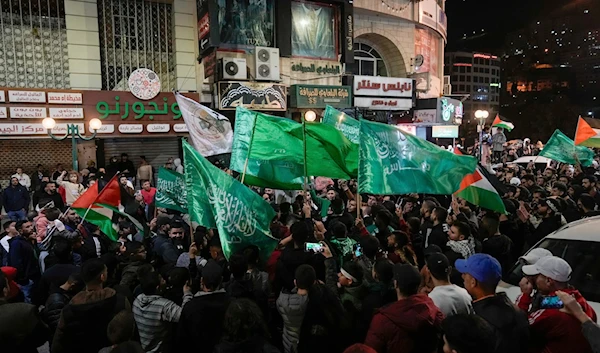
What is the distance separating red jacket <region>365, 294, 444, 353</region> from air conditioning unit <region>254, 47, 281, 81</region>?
15.0 m

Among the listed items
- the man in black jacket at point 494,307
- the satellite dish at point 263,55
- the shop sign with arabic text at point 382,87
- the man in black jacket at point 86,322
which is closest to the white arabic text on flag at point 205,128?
the man in black jacket at point 86,322

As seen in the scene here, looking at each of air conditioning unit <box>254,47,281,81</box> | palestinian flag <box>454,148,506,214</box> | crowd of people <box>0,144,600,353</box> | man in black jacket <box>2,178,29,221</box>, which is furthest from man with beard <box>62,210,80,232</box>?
air conditioning unit <box>254,47,281,81</box>

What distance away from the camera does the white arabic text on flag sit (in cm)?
707

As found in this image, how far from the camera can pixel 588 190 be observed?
977 centimetres

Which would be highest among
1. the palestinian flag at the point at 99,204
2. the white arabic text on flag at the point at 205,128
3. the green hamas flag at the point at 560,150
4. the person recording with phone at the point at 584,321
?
the white arabic text on flag at the point at 205,128

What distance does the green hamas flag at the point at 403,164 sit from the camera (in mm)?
5910

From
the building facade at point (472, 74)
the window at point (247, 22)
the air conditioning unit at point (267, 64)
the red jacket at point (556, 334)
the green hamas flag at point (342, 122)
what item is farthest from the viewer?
the building facade at point (472, 74)

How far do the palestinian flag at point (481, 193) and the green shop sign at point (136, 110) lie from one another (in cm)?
1253

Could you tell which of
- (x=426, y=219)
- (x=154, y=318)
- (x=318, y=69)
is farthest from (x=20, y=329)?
(x=318, y=69)

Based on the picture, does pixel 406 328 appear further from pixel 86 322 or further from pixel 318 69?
pixel 318 69

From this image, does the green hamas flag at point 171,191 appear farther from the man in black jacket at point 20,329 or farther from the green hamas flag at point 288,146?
the man in black jacket at point 20,329

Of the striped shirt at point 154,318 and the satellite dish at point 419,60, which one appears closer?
the striped shirt at point 154,318

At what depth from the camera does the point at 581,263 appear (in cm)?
442

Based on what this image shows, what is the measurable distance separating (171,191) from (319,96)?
12149mm
